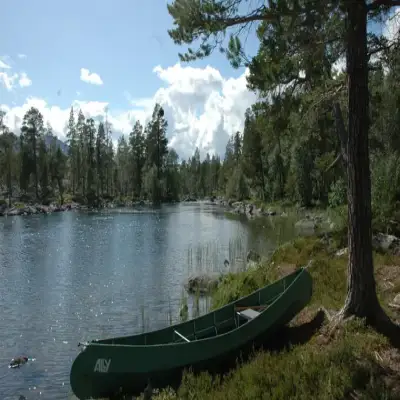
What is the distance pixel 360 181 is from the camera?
759 cm

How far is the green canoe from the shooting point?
7621 mm

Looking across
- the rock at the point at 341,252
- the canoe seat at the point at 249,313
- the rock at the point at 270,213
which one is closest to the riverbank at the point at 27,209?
the rock at the point at 270,213

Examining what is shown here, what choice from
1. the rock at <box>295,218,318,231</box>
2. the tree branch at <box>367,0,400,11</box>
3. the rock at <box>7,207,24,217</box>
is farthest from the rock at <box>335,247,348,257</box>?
the rock at <box>7,207,24,217</box>

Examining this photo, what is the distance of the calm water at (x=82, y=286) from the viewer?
11.2m

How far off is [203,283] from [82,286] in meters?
5.70

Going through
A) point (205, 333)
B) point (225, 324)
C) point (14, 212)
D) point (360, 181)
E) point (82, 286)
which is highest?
point (360, 181)

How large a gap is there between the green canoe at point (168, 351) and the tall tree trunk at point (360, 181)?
1.72m

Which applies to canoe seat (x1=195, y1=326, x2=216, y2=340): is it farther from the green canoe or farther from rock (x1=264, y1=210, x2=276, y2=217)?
rock (x1=264, y1=210, x2=276, y2=217)

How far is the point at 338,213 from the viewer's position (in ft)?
59.9

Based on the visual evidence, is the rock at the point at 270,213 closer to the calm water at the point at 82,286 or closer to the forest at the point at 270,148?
the forest at the point at 270,148

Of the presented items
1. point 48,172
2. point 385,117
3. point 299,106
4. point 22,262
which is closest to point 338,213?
point 299,106

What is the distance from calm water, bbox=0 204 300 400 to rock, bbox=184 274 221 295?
1.54 feet

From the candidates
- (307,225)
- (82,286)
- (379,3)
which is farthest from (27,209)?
(379,3)

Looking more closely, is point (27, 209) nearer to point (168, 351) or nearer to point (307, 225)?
point (307, 225)
